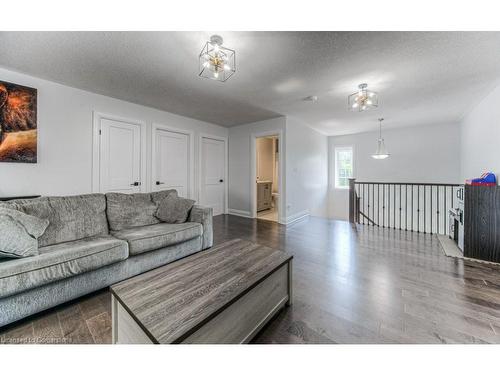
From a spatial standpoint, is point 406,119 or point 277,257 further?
point 406,119

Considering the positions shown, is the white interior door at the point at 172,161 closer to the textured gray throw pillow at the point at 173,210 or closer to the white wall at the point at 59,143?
the white wall at the point at 59,143

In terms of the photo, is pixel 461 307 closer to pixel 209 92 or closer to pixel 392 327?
pixel 392 327

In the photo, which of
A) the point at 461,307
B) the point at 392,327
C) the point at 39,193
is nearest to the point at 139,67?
the point at 39,193

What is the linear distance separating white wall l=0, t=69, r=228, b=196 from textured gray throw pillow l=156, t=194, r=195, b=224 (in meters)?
1.46

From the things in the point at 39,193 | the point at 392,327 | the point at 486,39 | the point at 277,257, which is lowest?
the point at 392,327

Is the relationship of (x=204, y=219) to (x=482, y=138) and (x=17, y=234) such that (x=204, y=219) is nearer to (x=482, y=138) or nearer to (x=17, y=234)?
(x=17, y=234)

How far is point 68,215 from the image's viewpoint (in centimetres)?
214

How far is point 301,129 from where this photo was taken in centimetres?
505

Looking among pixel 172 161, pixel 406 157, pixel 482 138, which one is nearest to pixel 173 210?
pixel 172 161

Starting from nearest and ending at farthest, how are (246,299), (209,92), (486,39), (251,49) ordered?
(246,299) < (486,39) < (251,49) < (209,92)

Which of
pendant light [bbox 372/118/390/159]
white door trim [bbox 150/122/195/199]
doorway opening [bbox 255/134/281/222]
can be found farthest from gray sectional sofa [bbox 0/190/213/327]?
pendant light [bbox 372/118/390/159]

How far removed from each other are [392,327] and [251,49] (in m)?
2.70

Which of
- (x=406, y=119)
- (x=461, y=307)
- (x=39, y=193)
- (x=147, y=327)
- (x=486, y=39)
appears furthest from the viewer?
(x=406, y=119)

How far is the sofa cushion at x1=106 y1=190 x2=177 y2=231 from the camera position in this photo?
2492mm
